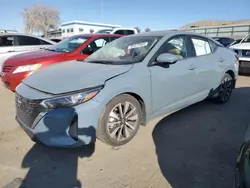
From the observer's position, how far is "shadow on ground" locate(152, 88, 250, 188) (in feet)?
8.29

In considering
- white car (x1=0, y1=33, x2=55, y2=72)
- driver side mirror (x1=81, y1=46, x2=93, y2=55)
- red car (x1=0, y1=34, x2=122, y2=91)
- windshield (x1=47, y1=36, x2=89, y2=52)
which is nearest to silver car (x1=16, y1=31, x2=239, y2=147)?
red car (x1=0, y1=34, x2=122, y2=91)

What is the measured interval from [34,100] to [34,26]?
5646 cm

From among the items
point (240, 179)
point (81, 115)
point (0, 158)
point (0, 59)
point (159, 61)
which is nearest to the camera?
point (240, 179)

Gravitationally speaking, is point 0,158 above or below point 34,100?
below

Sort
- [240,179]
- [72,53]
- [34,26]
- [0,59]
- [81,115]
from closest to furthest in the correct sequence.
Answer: [240,179], [81,115], [72,53], [0,59], [34,26]

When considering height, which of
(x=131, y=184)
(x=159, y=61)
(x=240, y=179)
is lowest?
(x=131, y=184)

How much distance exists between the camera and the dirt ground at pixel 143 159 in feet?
8.16

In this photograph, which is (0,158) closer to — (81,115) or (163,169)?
(81,115)

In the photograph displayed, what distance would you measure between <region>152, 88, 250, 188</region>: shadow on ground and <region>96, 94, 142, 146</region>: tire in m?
0.46

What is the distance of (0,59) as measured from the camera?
24.0ft

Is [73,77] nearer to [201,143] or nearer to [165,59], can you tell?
[165,59]

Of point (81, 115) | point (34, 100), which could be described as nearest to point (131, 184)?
point (81, 115)

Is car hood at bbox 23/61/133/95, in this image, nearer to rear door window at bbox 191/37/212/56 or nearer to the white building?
rear door window at bbox 191/37/212/56

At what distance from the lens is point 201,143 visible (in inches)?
129
